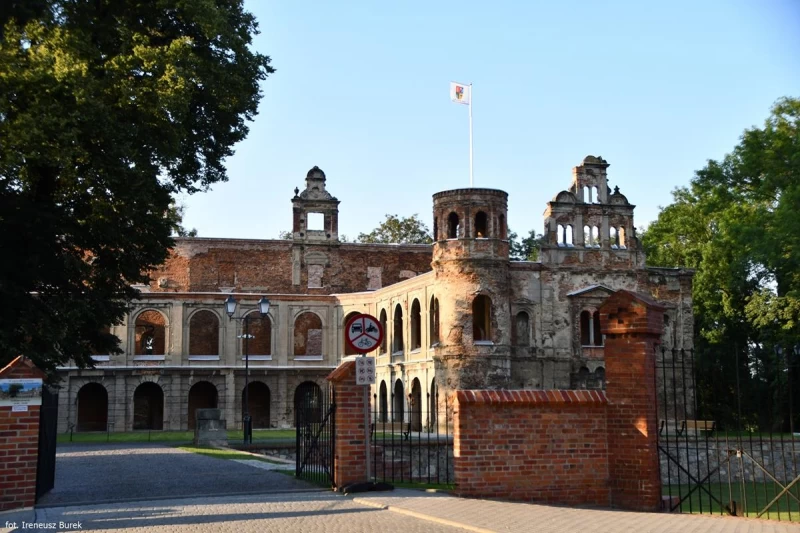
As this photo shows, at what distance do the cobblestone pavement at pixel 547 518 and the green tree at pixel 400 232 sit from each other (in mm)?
51249

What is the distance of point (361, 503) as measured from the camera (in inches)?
485

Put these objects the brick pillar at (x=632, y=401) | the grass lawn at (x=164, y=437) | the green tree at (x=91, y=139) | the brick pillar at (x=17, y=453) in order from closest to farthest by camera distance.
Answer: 1. the brick pillar at (x=17, y=453)
2. the brick pillar at (x=632, y=401)
3. the green tree at (x=91, y=139)
4. the grass lawn at (x=164, y=437)

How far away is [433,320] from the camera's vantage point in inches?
1652

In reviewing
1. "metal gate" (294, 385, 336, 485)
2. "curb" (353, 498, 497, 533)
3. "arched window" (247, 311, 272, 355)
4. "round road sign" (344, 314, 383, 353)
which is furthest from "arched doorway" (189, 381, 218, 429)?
"curb" (353, 498, 497, 533)

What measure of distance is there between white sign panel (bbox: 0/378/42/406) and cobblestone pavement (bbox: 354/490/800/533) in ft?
15.0

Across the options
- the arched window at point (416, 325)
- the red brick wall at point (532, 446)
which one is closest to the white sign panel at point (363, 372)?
the red brick wall at point (532, 446)

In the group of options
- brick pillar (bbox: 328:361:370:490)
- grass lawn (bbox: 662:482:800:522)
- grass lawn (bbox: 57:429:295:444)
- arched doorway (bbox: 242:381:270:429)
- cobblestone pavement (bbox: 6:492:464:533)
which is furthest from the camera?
arched doorway (bbox: 242:381:270:429)

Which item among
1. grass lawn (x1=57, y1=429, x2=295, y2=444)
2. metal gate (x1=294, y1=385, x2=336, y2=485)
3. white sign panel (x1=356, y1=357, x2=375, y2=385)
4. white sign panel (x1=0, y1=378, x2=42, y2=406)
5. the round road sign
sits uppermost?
the round road sign

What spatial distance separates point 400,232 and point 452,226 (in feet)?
78.5

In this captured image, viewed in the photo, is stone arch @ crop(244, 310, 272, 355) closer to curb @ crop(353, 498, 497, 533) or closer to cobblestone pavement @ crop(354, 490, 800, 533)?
cobblestone pavement @ crop(354, 490, 800, 533)

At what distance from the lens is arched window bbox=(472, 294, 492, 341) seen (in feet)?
131

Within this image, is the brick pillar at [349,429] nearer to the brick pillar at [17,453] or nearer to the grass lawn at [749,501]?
the brick pillar at [17,453]

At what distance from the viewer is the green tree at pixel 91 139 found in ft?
61.5

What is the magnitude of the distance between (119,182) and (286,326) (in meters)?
30.0
